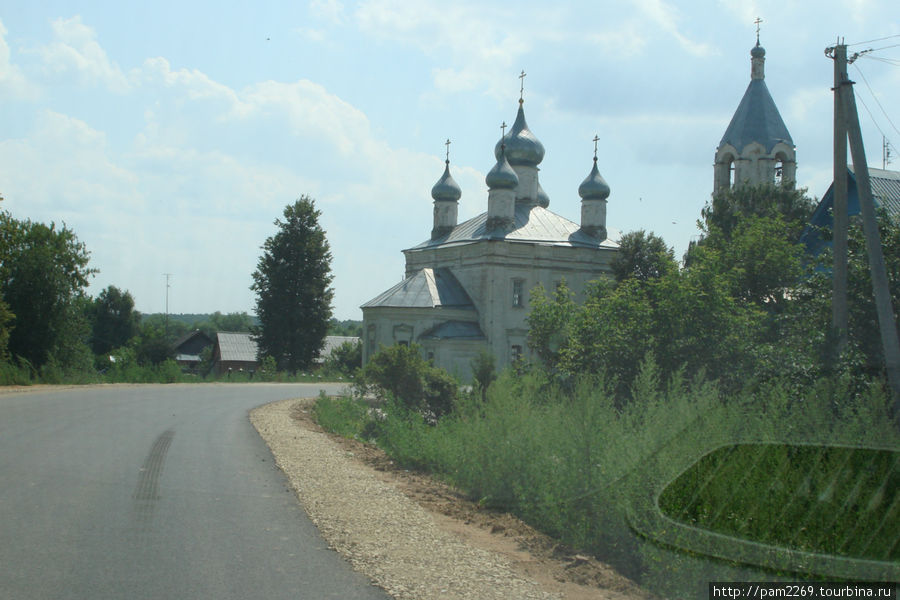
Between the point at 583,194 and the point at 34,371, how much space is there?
32.4 m

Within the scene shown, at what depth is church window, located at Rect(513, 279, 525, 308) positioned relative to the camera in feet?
150

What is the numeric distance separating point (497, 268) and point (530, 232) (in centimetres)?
392

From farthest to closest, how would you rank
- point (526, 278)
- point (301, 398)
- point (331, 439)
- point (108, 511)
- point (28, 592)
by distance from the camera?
point (526, 278) < point (301, 398) < point (331, 439) < point (108, 511) < point (28, 592)

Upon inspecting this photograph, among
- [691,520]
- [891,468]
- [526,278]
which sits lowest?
[691,520]

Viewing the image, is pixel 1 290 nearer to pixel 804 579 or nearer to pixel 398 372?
pixel 398 372

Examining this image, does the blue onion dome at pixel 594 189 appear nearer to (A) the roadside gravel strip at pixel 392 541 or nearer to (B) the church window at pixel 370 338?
(B) the church window at pixel 370 338

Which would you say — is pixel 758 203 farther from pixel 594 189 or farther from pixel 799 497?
pixel 799 497

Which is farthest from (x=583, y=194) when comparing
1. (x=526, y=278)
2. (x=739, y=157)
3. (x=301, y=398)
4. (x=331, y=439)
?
(x=331, y=439)

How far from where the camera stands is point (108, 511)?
322 inches

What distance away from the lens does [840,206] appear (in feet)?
43.7

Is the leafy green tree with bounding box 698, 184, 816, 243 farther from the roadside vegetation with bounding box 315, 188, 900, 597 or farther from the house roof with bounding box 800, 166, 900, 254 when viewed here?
the roadside vegetation with bounding box 315, 188, 900, 597

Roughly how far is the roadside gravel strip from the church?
3092 centimetres

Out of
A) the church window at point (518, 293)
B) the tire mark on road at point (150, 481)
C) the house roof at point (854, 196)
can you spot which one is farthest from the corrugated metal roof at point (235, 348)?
the tire mark on road at point (150, 481)

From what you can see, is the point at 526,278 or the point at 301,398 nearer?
the point at 301,398
